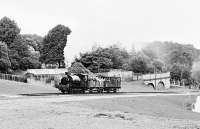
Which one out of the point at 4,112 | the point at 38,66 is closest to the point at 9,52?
the point at 38,66

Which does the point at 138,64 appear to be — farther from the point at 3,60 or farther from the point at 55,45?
the point at 3,60

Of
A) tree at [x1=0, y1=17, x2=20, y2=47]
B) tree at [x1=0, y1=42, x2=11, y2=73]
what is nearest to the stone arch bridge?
tree at [x1=0, y1=17, x2=20, y2=47]

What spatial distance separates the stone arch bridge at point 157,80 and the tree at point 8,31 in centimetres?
3667

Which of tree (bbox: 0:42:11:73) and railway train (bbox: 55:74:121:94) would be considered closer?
railway train (bbox: 55:74:121:94)

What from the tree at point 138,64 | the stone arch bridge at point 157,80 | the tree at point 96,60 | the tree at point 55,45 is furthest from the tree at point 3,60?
the tree at point 138,64

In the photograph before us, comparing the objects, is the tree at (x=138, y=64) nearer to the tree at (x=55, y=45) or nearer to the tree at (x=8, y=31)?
the tree at (x=55, y=45)

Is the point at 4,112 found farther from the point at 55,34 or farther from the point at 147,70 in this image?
the point at 147,70

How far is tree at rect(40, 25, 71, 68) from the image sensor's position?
105250 mm

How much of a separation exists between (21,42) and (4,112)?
A: 7208cm

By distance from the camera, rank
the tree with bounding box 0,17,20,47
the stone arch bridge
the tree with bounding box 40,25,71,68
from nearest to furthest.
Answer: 1. the tree with bounding box 0,17,20,47
2. the tree with bounding box 40,25,71,68
3. the stone arch bridge

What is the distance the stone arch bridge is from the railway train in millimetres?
47275

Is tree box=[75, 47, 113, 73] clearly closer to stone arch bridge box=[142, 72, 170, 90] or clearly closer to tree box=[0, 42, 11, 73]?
stone arch bridge box=[142, 72, 170, 90]

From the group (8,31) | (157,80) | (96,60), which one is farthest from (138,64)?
(8,31)

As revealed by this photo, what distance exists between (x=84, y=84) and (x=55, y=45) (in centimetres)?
5557
